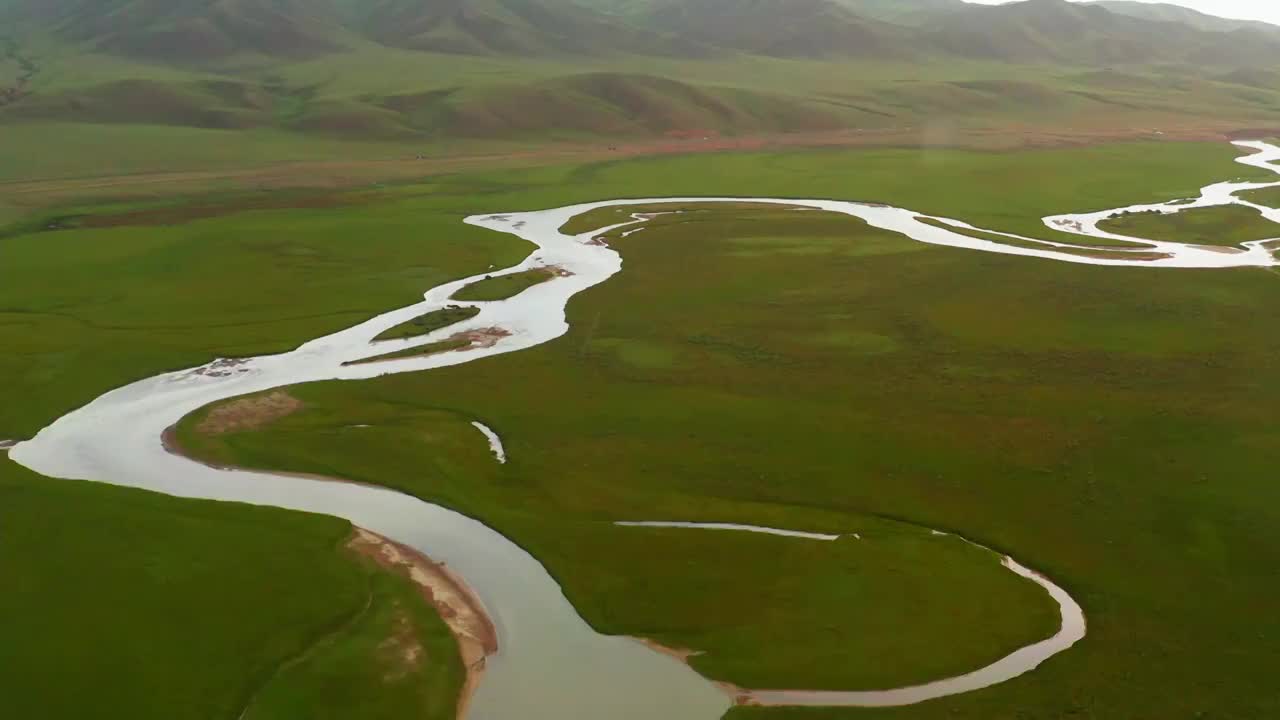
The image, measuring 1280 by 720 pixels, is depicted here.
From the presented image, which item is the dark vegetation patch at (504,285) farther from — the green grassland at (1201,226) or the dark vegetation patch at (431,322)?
the green grassland at (1201,226)

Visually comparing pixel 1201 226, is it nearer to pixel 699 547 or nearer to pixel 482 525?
pixel 699 547

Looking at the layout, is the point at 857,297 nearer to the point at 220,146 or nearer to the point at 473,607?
the point at 473,607

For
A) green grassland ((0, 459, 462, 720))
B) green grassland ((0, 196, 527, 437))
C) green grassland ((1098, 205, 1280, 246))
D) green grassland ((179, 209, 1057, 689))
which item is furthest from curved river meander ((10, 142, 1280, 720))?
green grassland ((1098, 205, 1280, 246))

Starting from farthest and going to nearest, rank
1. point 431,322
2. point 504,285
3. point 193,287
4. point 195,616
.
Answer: point 193,287, point 504,285, point 431,322, point 195,616

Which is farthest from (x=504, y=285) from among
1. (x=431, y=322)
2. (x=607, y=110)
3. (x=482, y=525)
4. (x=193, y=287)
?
(x=607, y=110)

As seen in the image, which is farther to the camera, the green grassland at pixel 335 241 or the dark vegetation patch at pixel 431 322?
the dark vegetation patch at pixel 431 322

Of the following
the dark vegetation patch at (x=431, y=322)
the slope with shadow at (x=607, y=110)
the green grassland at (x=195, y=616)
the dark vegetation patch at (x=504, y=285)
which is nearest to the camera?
the green grassland at (x=195, y=616)

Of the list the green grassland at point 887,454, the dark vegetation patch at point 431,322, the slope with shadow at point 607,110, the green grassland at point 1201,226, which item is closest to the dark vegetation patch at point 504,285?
the dark vegetation patch at point 431,322
